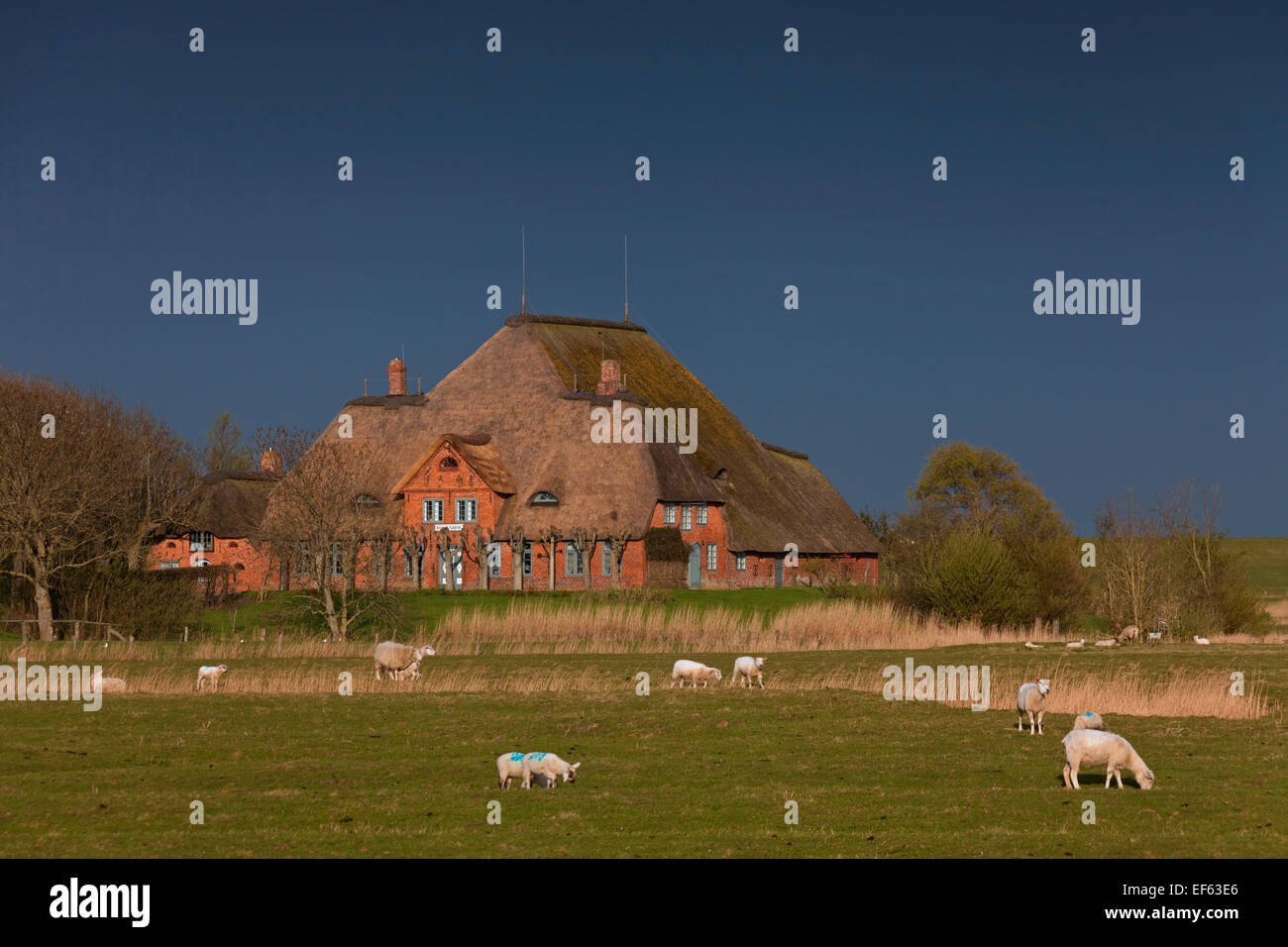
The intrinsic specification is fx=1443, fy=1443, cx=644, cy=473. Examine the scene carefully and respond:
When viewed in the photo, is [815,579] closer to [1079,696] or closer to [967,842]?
[1079,696]

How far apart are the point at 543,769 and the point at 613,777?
59.2 inches

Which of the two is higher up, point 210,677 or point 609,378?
point 609,378

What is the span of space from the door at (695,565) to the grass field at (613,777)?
49.1 meters

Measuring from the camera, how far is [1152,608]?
205ft

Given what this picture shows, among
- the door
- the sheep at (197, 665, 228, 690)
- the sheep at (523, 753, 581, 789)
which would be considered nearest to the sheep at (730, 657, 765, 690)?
the sheep at (197, 665, 228, 690)

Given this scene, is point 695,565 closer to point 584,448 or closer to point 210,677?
point 584,448

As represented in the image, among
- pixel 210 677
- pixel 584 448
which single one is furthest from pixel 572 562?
pixel 210 677

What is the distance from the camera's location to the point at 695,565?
86.5 meters

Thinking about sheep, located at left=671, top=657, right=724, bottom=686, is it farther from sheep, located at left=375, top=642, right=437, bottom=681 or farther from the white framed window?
the white framed window

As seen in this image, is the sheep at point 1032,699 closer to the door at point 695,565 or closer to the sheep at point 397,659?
the sheep at point 397,659

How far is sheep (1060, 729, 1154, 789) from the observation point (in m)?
21.1

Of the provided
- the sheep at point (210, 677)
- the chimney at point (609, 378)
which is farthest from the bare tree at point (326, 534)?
the chimney at point (609, 378)
